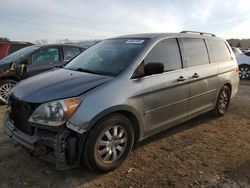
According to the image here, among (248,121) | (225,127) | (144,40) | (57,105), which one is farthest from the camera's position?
(248,121)

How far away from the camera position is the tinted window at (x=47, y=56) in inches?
290

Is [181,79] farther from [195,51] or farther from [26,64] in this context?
[26,64]

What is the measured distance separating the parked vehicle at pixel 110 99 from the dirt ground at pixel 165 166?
27 cm

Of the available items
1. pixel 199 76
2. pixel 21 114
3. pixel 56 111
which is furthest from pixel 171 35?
pixel 21 114

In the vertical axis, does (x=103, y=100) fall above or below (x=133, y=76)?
below

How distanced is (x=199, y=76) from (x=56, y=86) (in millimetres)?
2687

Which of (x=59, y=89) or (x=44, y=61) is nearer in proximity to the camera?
(x=59, y=89)

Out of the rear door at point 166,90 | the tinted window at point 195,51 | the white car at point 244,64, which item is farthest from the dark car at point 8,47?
the white car at point 244,64

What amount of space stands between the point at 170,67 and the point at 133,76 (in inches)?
35.6

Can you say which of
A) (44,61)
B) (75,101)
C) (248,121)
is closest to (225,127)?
(248,121)

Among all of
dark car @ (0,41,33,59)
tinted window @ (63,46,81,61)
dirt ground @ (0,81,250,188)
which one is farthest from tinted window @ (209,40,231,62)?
dark car @ (0,41,33,59)

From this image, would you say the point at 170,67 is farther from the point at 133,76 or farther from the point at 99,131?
the point at 99,131

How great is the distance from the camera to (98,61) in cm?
430

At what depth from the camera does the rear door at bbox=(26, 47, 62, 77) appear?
7.20 m
